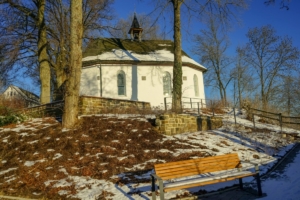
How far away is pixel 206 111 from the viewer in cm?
2109

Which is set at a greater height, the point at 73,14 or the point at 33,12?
the point at 33,12

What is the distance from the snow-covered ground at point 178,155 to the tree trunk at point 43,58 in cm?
556

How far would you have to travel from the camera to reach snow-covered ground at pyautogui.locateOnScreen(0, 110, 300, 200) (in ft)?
19.7

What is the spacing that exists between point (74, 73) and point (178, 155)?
19.9 feet

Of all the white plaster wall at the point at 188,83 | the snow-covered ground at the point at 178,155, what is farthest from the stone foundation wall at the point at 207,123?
the white plaster wall at the point at 188,83

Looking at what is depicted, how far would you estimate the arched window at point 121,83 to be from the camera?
23.3m

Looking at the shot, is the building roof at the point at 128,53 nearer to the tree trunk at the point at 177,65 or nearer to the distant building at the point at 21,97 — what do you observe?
the distant building at the point at 21,97

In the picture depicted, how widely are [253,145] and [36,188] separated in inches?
328

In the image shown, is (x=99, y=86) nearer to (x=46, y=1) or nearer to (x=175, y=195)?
(x=46, y=1)

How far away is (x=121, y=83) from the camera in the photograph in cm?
2336

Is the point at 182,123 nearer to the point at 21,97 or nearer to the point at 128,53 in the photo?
the point at 128,53

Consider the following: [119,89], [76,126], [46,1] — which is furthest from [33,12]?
[76,126]

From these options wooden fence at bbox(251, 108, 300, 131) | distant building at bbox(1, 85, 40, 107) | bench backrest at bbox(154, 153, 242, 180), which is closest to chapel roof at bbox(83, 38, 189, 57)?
distant building at bbox(1, 85, 40, 107)

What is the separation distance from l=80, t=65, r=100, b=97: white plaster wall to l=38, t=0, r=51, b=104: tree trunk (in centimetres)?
460
